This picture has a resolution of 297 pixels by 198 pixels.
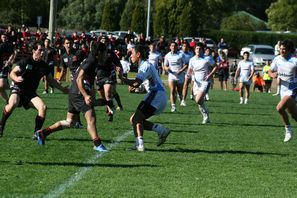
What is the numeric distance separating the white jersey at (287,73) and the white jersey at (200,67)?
497 centimetres

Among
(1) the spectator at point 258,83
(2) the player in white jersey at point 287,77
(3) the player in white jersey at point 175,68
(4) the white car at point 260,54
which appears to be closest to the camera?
(2) the player in white jersey at point 287,77

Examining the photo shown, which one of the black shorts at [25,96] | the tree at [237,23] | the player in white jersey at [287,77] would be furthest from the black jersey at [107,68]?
the tree at [237,23]

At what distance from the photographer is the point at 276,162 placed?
12.6 meters

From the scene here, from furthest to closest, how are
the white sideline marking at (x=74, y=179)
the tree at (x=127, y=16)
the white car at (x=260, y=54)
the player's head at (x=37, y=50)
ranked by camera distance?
the tree at (x=127, y=16), the white car at (x=260, y=54), the player's head at (x=37, y=50), the white sideline marking at (x=74, y=179)

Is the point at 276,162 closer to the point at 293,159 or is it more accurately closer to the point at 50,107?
the point at 293,159

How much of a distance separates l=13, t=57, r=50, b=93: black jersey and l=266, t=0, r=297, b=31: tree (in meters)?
79.4

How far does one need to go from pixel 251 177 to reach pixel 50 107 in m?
12.2

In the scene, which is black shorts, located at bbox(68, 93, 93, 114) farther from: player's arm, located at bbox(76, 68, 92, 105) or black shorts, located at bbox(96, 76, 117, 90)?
black shorts, located at bbox(96, 76, 117, 90)

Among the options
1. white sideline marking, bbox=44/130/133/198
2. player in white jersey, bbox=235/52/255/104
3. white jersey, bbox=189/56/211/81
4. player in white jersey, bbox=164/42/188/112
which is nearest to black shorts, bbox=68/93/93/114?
white sideline marking, bbox=44/130/133/198

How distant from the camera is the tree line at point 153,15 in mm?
76000

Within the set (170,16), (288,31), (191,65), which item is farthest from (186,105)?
(288,31)

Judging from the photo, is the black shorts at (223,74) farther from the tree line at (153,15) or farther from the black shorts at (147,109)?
the tree line at (153,15)

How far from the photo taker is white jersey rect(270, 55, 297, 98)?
15.5 meters

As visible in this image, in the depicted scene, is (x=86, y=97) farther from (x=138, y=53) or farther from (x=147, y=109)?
(x=147, y=109)
